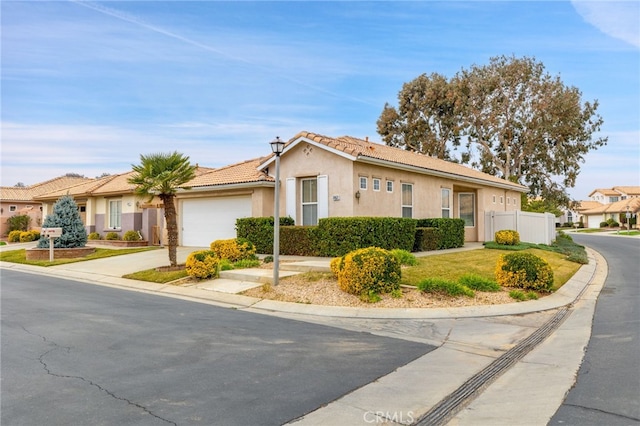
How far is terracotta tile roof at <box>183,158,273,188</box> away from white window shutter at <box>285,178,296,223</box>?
3.43 feet

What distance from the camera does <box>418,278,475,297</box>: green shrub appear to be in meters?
10.3

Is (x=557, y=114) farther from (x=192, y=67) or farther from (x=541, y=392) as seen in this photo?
(x=541, y=392)

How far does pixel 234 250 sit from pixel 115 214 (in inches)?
633

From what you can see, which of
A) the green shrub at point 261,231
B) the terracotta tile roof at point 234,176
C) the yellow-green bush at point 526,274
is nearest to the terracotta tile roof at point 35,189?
the terracotta tile roof at point 234,176

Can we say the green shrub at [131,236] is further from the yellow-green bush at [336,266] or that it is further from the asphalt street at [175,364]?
the yellow-green bush at [336,266]

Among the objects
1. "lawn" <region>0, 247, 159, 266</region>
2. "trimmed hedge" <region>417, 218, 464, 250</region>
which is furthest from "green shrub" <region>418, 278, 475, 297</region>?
"lawn" <region>0, 247, 159, 266</region>

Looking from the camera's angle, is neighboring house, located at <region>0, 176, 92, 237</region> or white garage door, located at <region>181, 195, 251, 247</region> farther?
neighboring house, located at <region>0, 176, 92, 237</region>

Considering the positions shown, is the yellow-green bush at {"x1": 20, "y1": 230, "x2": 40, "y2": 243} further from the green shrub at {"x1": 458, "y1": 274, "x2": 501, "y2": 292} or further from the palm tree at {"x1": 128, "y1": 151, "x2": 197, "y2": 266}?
the green shrub at {"x1": 458, "y1": 274, "x2": 501, "y2": 292}

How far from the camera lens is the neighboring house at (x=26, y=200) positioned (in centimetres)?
3891

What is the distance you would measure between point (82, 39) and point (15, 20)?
2253 mm

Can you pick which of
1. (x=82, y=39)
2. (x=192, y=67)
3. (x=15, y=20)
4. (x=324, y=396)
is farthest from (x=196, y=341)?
(x=192, y=67)

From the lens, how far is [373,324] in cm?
844

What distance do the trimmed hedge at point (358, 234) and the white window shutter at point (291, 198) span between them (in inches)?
93.8

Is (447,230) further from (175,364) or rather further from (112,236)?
(112,236)
